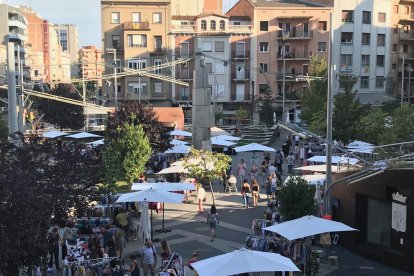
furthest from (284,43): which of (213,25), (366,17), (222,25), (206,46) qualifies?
(366,17)

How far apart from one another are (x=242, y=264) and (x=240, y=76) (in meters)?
55.9

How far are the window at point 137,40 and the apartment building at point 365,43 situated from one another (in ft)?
81.4

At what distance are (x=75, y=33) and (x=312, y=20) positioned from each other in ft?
447

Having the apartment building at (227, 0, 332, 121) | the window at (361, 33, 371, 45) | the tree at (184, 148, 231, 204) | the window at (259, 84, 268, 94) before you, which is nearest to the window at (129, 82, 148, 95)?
the apartment building at (227, 0, 332, 121)

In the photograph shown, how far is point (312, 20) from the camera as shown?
66000 mm

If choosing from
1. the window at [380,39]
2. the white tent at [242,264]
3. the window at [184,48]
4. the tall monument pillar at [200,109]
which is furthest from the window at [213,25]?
the white tent at [242,264]

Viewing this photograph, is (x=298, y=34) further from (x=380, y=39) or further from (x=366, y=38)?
(x=380, y=39)

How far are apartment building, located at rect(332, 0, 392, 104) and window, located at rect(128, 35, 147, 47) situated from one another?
81.4 feet

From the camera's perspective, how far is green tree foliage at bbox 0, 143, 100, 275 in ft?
33.7

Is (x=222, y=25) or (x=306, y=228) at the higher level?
(x=222, y=25)

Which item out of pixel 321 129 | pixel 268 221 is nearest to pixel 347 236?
pixel 268 221

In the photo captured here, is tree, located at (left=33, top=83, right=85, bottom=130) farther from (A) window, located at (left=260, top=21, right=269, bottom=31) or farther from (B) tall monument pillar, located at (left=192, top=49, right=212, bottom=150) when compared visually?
(B) tall monument pillar, located at (left=192, top=49, right=212, bottom=150)

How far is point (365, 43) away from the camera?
223ft

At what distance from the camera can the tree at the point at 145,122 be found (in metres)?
31.5
